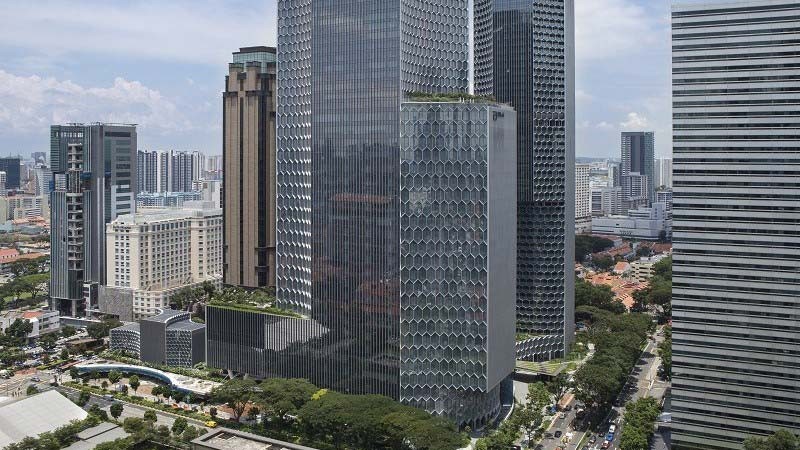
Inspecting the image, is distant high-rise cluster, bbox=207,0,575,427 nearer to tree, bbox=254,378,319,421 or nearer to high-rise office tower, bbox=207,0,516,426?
high-rise office tower, bbox=207,0,516,426

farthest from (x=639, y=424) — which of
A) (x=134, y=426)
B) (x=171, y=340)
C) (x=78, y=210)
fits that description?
(x=78, y=210)

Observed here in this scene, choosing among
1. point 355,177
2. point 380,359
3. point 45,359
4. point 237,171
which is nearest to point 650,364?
point 380,359

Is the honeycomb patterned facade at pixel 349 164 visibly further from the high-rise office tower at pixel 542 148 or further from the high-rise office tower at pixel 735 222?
the high-rise office tower at pixel 735 222

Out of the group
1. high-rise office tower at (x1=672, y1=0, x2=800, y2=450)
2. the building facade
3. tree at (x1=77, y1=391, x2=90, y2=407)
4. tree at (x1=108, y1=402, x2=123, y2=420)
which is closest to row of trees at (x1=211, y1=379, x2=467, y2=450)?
tree at (x1=108, y1=402, x2=123, y2=420)

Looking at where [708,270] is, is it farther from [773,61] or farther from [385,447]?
[385,447]

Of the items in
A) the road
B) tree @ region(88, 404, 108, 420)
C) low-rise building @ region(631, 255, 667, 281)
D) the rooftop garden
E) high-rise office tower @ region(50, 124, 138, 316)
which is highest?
high-rise office tower @ region(50, 124, 138, 316)

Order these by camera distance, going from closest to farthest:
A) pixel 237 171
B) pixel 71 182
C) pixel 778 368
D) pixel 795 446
Answer: pixel 795 446
pixel 778 368
pixel 237 171
pixel 71 182
